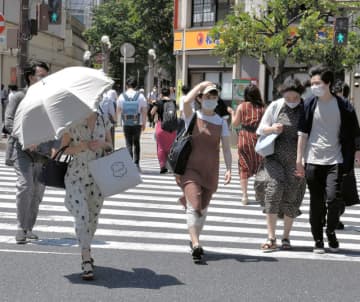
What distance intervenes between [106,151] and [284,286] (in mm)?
1847

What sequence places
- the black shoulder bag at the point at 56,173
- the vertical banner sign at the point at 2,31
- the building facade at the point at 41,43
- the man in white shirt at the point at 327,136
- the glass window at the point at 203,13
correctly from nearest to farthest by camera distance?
the black shoulder bag at the point at 56,173
the man in white shirt at the point at 327,136
the vertical banner sign at the point at 2,31
the building facade at the point at 41,43
the glass window at the point at 203,13

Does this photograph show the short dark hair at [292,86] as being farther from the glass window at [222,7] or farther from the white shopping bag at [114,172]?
the glass window at [222,7]

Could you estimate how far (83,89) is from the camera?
5758mm

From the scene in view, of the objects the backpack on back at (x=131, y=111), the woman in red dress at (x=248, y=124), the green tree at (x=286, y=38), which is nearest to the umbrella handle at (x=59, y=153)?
the woman in red dress at (x=248, y=124)

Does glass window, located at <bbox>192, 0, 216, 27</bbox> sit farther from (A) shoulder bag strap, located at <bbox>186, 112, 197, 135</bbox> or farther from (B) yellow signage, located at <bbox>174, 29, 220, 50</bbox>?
(A) shoulder bag strap, located at <bbox>186, 112, 197, 135</bbox>

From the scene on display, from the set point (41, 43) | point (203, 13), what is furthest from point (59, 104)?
point (41, 43)

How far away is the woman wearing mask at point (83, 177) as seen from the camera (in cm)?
595

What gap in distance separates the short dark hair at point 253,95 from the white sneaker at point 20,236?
380 centimetres

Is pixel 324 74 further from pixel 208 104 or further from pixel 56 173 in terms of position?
pixel 56 173

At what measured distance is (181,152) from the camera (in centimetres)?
686

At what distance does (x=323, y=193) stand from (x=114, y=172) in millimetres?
2398

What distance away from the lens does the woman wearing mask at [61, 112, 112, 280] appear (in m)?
5.95

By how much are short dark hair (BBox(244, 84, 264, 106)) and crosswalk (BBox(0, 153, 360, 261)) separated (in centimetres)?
158

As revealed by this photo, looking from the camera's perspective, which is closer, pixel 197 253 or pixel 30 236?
pixel 197 253
